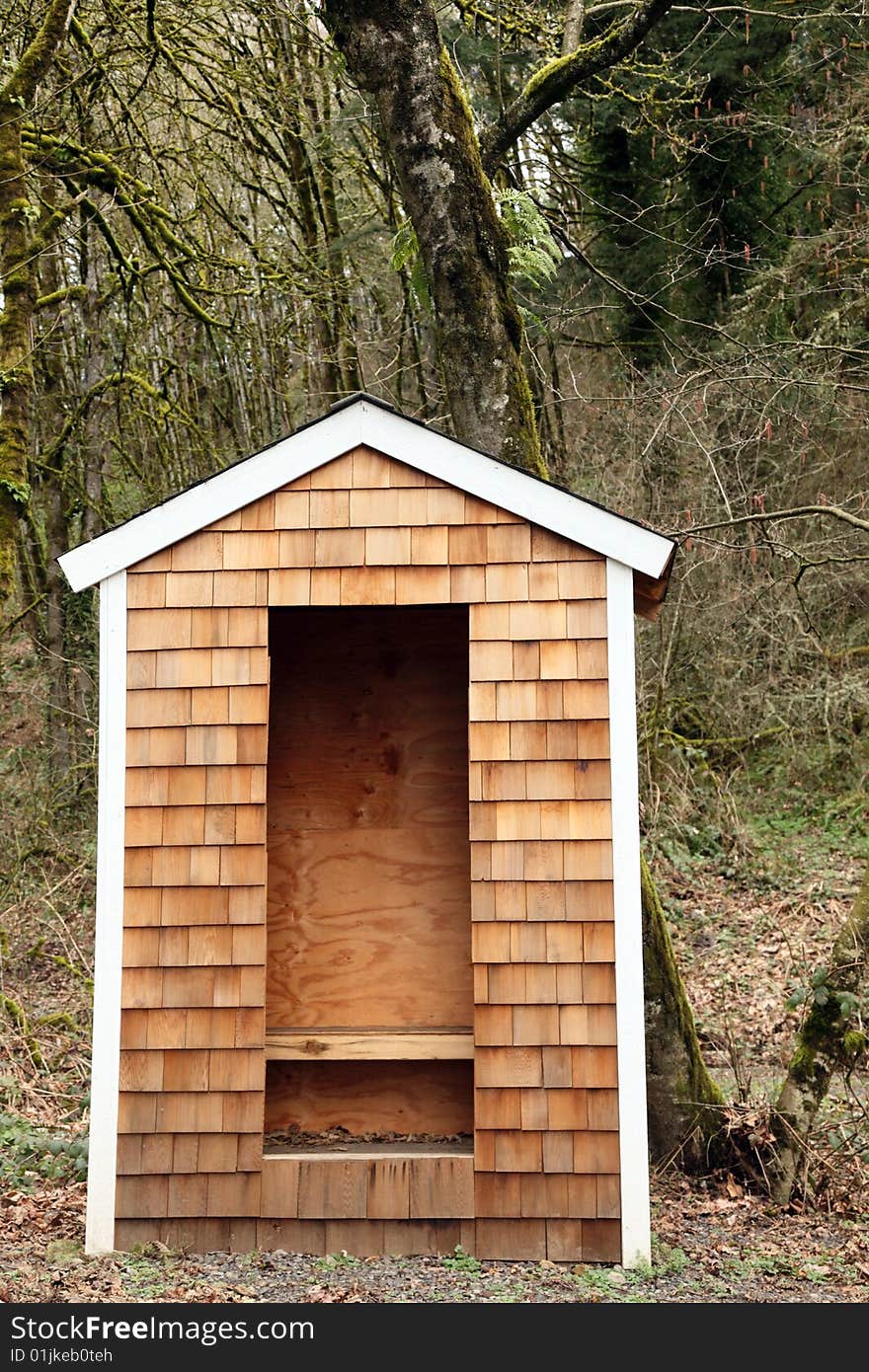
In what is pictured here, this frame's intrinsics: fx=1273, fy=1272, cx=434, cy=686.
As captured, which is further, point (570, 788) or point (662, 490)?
point (662, 490)

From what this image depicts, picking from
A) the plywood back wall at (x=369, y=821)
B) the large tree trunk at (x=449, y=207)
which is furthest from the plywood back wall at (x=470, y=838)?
the large tree trunk at (x=449, y=207)

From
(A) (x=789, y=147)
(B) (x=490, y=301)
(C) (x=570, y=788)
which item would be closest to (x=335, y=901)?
(C) (x=570, y=788)

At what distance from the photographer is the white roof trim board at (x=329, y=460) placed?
455 centimetres

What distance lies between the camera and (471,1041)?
5.15 metres

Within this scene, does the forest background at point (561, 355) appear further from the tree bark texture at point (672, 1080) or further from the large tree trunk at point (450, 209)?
the tree bark texture at point (672, 1080)

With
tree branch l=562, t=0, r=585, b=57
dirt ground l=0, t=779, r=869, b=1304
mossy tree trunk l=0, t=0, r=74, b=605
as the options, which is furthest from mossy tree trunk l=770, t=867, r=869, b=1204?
mossy tree trunk l=0, t=0, r=74, b=605

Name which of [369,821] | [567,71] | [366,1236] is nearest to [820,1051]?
[366,1236]

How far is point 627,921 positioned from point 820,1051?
4.24 ft

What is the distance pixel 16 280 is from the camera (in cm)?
726

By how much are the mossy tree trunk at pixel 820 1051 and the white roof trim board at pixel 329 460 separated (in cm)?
179

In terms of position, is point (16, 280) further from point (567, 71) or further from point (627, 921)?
point (627, 921)
